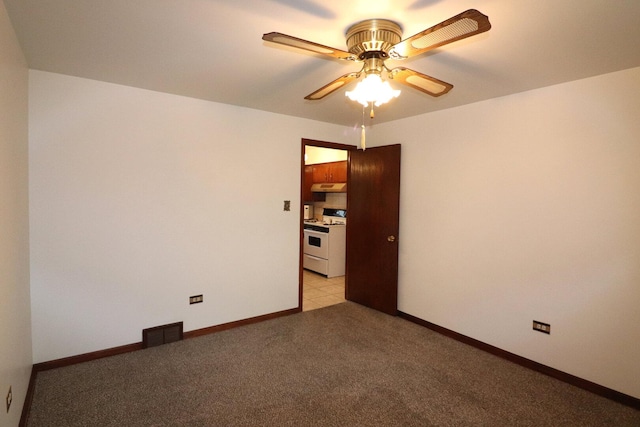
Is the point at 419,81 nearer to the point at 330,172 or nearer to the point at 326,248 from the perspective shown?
the point at 326,248

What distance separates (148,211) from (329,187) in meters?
3.83

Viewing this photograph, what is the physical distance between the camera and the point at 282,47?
211cm

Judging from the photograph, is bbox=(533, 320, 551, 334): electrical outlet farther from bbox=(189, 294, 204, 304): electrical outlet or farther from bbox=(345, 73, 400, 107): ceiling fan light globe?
bbox=(189, 294, 204, 304): electrical outlet

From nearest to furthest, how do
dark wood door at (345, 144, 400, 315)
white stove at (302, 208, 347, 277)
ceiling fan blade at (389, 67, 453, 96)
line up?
ceiling fan blade at (389, 67, 453, 96), dark wood door at (345, 144, 400, 315), white stove at (302, 208, 347, 277)

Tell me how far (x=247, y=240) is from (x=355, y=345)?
1.61 metres

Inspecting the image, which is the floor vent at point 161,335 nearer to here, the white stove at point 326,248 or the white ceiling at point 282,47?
the white ceiling at point 282,47

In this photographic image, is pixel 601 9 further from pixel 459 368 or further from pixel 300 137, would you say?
pixel 300 137

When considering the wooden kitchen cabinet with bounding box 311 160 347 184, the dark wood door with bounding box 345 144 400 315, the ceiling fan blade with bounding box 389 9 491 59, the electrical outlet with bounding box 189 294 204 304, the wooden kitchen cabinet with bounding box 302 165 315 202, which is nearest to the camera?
the ceiling fan blade with bounding box 389 9 491 59

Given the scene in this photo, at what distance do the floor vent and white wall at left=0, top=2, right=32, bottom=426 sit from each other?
2.75 ft

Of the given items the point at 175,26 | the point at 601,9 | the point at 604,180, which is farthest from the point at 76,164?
the point at 604,180

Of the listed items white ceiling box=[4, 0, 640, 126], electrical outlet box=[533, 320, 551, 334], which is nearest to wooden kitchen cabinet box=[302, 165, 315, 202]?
white ceiling box=[4, 0, 640, 126]

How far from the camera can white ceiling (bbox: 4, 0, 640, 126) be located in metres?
1.69

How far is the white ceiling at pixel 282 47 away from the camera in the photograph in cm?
169

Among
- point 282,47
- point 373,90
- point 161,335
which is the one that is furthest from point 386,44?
point 161,335
